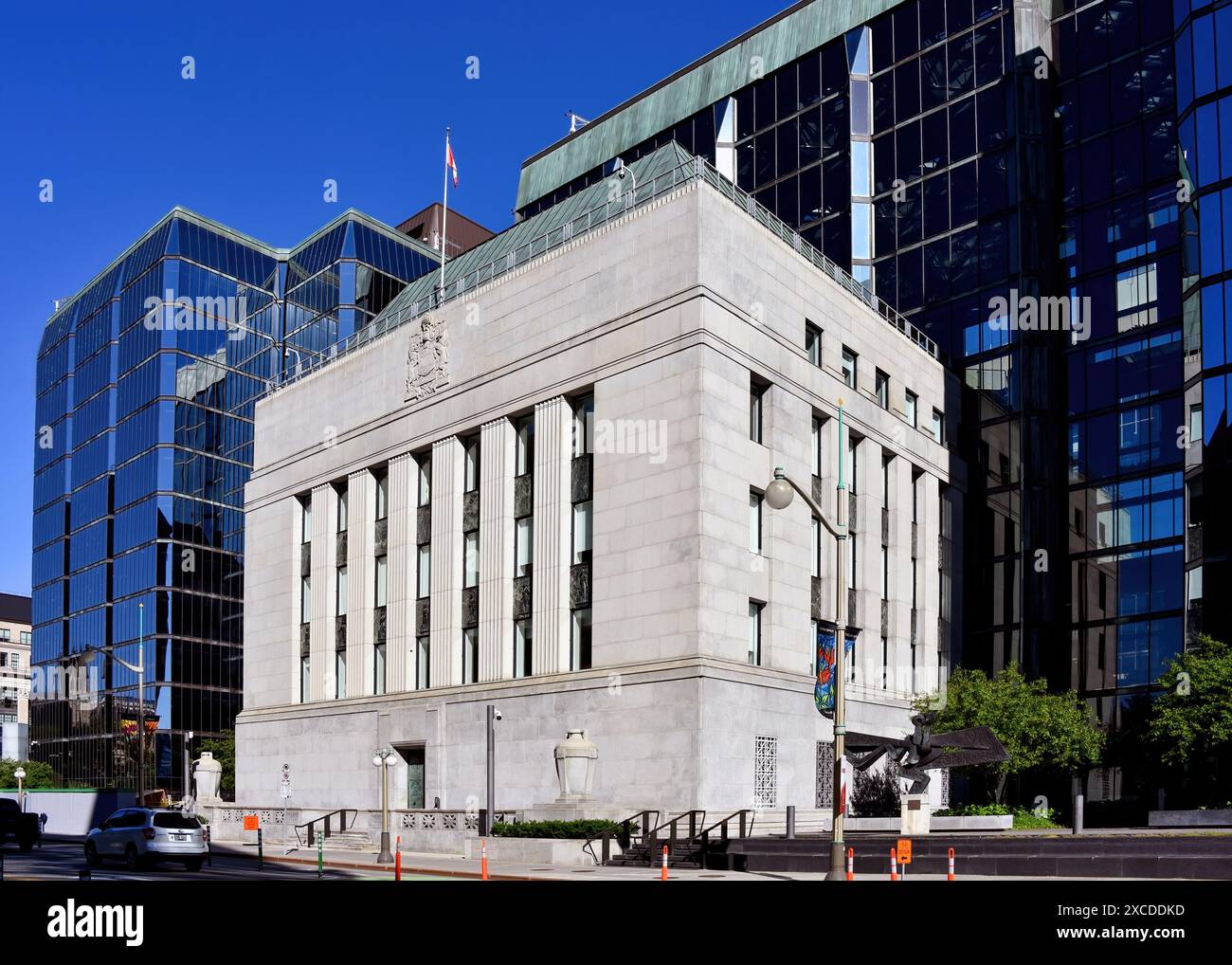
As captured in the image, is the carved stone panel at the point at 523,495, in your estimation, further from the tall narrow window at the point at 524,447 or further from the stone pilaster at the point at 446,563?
the stone pilaster at the point at 446,563

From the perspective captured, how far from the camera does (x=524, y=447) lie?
52188 millimetres

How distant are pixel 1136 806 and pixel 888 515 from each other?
18196mm

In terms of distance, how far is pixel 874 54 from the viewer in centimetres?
7281

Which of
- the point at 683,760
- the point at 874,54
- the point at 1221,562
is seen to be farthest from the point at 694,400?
the point at 874,54

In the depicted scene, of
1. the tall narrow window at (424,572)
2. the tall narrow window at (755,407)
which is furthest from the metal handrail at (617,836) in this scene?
the tall narrow window at (424,572)

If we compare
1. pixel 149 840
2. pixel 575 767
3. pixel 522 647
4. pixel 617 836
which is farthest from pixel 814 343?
pixel 149 840

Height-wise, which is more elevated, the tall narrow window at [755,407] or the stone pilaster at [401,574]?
the tall narrow window at [755,407]

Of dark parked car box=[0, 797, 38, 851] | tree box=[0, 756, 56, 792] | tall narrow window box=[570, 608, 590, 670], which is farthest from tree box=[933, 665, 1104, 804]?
tree box=[0, 756, 56, 792]

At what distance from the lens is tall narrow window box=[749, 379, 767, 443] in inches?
1906

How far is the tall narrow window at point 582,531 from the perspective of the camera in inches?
1902

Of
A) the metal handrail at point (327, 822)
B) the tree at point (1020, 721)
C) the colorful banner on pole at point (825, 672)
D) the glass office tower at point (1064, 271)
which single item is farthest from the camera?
the glass office tower at point (1064, 271)

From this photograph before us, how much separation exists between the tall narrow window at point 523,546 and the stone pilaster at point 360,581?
1026cm

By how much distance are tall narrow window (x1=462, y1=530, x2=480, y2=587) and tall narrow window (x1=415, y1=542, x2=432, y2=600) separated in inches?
87.2

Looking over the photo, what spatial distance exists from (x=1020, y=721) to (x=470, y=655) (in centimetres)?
2243
